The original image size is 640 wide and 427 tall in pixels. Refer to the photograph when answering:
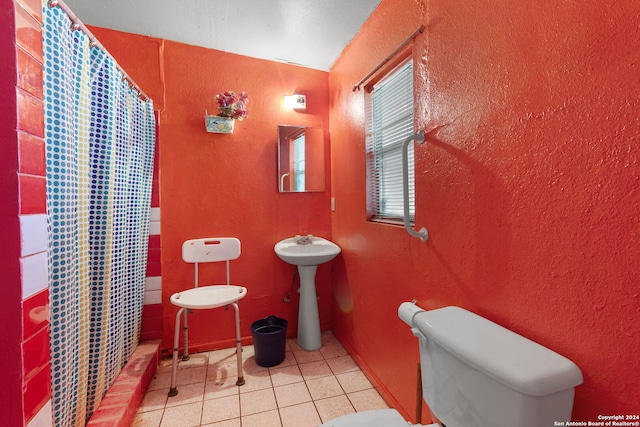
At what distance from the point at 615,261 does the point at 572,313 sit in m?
0.16

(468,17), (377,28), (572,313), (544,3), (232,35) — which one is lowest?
(572,313)

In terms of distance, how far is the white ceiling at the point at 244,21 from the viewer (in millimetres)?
1632

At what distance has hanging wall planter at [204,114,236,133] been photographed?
2035mm

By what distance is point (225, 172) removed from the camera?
7.11 ft

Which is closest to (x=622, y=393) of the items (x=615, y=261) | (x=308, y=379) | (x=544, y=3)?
(x=615, y=261)

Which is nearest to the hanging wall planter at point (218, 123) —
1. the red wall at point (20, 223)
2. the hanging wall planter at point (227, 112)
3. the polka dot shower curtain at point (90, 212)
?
the hanging wall planter at point (227, 112)

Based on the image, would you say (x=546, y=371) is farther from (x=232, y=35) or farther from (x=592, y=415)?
(x=232, y=35)

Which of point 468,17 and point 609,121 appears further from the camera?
point 468,17

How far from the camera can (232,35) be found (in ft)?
6.31

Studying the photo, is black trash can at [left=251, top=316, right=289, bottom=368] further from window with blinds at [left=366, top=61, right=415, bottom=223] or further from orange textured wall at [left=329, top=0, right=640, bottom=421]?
window with blinds at [left=366, top=61, right=415, bottom=223]

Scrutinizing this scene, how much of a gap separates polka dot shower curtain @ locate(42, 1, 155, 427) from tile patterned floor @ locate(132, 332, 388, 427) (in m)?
0.35

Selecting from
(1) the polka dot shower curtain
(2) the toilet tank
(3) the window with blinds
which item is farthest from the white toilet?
(1) the polka dot shower curtain

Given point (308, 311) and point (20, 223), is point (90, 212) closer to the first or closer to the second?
point (20, 223)

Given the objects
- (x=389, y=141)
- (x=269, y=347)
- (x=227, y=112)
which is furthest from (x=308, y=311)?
(x=227, y=112)
